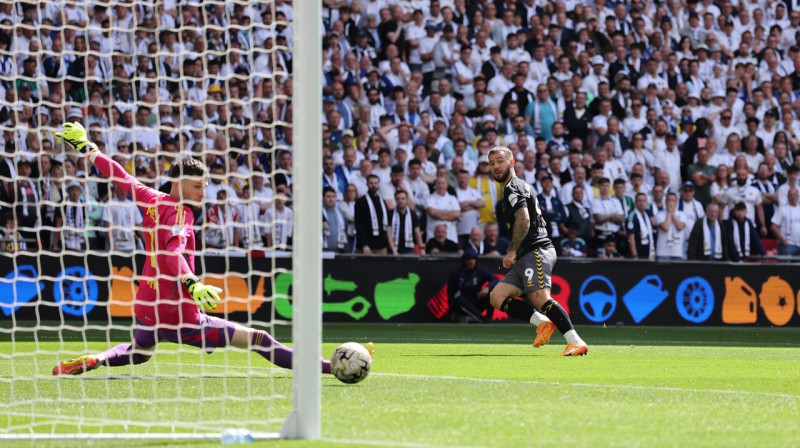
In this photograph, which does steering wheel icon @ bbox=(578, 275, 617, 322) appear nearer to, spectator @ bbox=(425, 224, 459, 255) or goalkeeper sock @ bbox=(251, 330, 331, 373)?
spectator @ bbox=(425, 224, 459, 255)

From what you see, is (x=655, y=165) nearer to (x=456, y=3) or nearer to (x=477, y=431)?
(x=456, y=3)

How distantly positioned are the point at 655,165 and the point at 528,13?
3.60 metres

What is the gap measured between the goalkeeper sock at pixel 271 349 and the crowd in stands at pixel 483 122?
651 centimetres

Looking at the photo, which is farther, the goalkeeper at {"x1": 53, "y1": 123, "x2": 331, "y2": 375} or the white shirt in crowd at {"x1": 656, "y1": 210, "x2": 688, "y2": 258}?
the white shirt in crowd at {"x1": 656, "y1": 210, "x2": 688, "y2": 258}

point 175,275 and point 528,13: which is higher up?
point 528,13

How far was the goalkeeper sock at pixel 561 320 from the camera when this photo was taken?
37.5 ft

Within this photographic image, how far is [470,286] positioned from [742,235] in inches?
182

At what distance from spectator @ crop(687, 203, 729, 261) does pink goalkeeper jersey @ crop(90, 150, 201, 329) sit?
→ 12.0 metres

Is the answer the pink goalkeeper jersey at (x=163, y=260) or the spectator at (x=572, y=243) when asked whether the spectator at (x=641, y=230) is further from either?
the pink goalkeeper jersey at (x=163, y=260)

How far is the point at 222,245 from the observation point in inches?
644

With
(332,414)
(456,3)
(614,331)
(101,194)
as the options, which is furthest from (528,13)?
(332,414)

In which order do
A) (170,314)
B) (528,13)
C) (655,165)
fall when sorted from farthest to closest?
(528,13) < (655,165) < (170,314)

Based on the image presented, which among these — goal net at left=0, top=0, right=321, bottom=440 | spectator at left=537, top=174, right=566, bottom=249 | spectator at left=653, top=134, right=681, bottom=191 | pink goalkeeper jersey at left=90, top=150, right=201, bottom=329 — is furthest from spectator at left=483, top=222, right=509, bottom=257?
pink goalkeeper jersey at left=90, top=150, right=201, bottom=329

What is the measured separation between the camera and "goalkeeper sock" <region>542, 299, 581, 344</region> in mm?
11422
